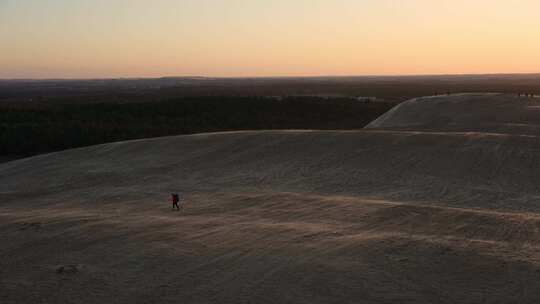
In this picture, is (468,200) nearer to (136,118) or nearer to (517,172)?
(517,172)

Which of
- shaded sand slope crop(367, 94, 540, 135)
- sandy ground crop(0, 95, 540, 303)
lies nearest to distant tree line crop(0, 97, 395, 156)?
shaded sand slope crop(367, 94, 540, 135)

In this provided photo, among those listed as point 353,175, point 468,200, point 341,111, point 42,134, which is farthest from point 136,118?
point 468,200

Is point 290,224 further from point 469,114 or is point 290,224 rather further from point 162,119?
point 162,119

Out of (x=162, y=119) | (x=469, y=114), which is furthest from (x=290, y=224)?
(x=162, y=119)

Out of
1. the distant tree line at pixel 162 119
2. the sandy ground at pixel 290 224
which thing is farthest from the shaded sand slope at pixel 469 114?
the sandy ground at pixel 290 224

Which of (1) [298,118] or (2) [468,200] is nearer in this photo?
(2) [468,200]

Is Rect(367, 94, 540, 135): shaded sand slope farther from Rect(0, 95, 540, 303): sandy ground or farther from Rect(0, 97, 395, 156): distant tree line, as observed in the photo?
Rect(0, 95, 540, 303): sandy ground

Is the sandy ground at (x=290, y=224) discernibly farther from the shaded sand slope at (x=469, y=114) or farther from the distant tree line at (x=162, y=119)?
the distant tree line at (x=162, y=119)
